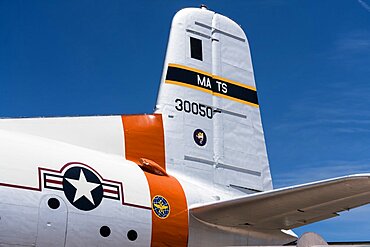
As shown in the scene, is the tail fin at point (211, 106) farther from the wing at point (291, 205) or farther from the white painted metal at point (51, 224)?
the white painted metal at point (51, 224)

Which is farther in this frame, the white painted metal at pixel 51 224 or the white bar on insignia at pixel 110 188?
the white bar on insignia at pixel 110 188

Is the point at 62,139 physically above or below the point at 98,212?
above

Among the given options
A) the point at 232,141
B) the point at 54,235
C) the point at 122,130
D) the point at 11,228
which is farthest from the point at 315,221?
the point at 11,228

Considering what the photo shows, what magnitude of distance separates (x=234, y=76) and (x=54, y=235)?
5661 millimetres

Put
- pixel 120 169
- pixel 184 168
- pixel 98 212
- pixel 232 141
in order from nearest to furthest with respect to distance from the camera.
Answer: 1. pixel 98 212
2. pixel 120 169
3. pixel 184 168
4. pixel 232 141

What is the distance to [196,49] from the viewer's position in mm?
11031

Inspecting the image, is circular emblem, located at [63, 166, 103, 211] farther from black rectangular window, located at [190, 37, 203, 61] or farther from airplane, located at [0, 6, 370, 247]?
black rectangular window, located at [190, 37, 203, 61]

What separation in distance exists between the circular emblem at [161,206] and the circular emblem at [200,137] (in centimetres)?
218

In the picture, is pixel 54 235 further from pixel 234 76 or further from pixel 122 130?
pixel 234 76

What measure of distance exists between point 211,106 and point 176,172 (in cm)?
182

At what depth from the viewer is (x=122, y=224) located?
7633mm

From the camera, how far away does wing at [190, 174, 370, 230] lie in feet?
24.2

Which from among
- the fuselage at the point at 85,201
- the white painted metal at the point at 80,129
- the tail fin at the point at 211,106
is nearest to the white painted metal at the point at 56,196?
the fuselage at the point at 85,201

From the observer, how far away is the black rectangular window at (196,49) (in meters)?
10.9
